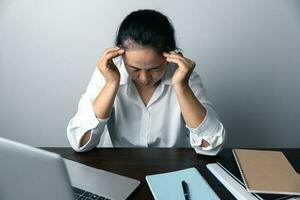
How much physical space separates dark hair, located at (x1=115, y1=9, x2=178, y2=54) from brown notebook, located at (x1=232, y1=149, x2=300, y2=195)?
420 millimetres

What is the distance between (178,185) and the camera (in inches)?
29.2

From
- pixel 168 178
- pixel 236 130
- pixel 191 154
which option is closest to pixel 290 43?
pixel 236 130

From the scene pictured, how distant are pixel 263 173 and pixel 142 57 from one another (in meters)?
0.49

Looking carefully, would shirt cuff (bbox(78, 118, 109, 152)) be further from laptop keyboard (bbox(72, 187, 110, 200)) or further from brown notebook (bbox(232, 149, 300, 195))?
brown notebook (bbox(232, 149, 300, 195))

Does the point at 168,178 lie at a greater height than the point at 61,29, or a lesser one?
lesser

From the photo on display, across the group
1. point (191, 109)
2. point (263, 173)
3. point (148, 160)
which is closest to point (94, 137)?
point (148, 160)

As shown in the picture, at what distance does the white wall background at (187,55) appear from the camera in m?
1.45

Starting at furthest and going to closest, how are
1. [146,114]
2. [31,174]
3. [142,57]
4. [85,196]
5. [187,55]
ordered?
[187,55], [146,114], [142,57], [85,196], [31,174]

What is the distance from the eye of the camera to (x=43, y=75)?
1568 mm

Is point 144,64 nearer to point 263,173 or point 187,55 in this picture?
point 263,173

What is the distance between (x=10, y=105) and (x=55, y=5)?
0.60 m

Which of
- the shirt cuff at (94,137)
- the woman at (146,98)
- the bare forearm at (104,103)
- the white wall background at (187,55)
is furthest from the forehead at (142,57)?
the white wall background at (187,55)

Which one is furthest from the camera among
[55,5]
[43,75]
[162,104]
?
[43,75]

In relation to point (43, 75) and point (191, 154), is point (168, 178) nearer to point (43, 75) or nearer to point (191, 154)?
point (191, 154)
